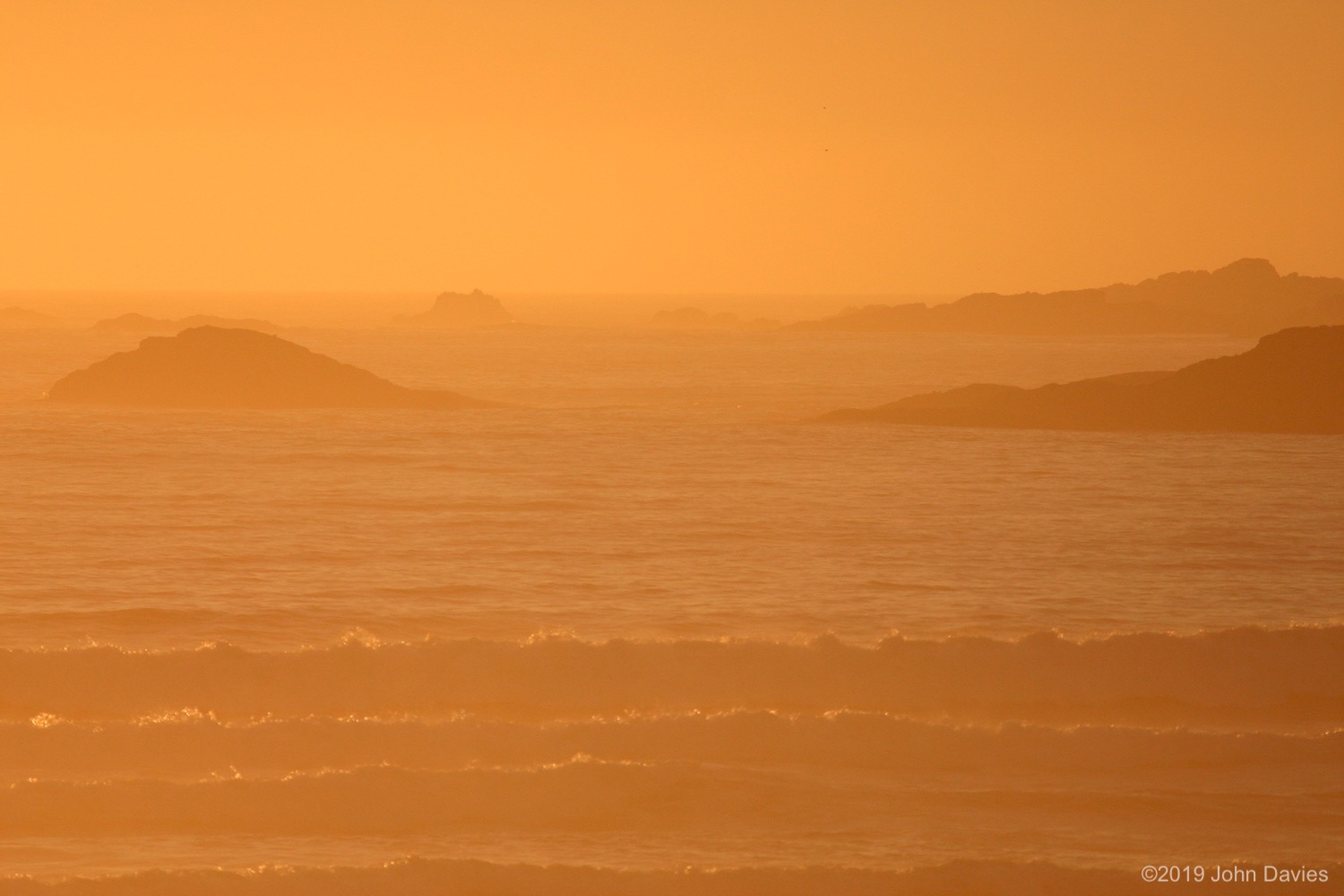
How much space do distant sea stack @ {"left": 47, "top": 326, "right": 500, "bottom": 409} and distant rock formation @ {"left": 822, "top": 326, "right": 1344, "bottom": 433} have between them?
1189 inches

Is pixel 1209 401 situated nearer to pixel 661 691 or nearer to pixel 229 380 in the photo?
pixel 229 380

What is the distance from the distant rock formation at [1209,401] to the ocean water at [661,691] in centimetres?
2791

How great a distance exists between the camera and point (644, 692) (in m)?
20.5

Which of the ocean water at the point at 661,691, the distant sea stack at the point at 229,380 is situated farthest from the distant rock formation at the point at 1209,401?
the distant sea stack at the point at 229,380

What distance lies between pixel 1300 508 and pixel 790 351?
152355mm

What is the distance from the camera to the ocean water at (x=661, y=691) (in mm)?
14430

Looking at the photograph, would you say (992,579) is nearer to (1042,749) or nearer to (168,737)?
(1042,749)

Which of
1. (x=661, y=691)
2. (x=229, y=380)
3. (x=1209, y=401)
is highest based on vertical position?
(x=229, y=380)

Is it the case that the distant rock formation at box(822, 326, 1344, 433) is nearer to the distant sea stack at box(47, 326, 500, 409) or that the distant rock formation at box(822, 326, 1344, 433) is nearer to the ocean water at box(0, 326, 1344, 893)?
the ocean water at box(0, 326, 1344, 893)

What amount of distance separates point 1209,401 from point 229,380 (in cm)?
5863

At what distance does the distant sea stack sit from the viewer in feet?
271

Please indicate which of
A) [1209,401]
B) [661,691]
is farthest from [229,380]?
[661,691]

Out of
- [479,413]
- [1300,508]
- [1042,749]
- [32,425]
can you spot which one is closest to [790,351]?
[479,413]

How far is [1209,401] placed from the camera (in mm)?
73500
